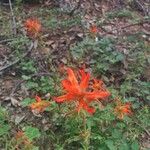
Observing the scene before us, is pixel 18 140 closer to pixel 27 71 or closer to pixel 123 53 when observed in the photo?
pixel 27 71

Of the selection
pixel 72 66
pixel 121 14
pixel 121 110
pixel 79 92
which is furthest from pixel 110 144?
pixel 121 14

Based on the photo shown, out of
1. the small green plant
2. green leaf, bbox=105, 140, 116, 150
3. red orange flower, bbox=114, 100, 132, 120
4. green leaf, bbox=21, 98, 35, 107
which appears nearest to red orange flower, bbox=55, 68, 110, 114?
green leaf, bbox=105, 140, 116, 150

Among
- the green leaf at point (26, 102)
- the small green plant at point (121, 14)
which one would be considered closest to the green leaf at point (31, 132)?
the green leaf at point (26, 102)

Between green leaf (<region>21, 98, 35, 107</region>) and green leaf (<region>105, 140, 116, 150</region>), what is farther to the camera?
green leaf (<region>21, 98, 35, 107</region>)

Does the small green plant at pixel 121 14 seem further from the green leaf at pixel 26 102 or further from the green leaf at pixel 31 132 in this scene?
the green leaf at pixel 31 132

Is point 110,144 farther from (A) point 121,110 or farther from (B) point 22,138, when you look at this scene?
(B) point 22,138

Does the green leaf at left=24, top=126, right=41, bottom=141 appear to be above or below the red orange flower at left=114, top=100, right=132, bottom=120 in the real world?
below

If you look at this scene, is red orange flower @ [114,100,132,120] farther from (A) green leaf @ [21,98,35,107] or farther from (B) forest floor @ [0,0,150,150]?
(A) green leaf @ [21,98,35,107]

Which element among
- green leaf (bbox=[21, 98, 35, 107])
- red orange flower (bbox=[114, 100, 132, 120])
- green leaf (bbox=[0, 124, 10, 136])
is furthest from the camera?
green leaf (bbox=[21, 98, 35, 107])

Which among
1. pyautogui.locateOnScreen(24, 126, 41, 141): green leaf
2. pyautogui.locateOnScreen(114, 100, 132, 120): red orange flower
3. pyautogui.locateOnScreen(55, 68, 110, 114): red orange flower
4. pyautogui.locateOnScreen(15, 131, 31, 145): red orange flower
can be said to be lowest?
pyautogui.locateOnScreen(24, 126, 41, 141): green leaf
